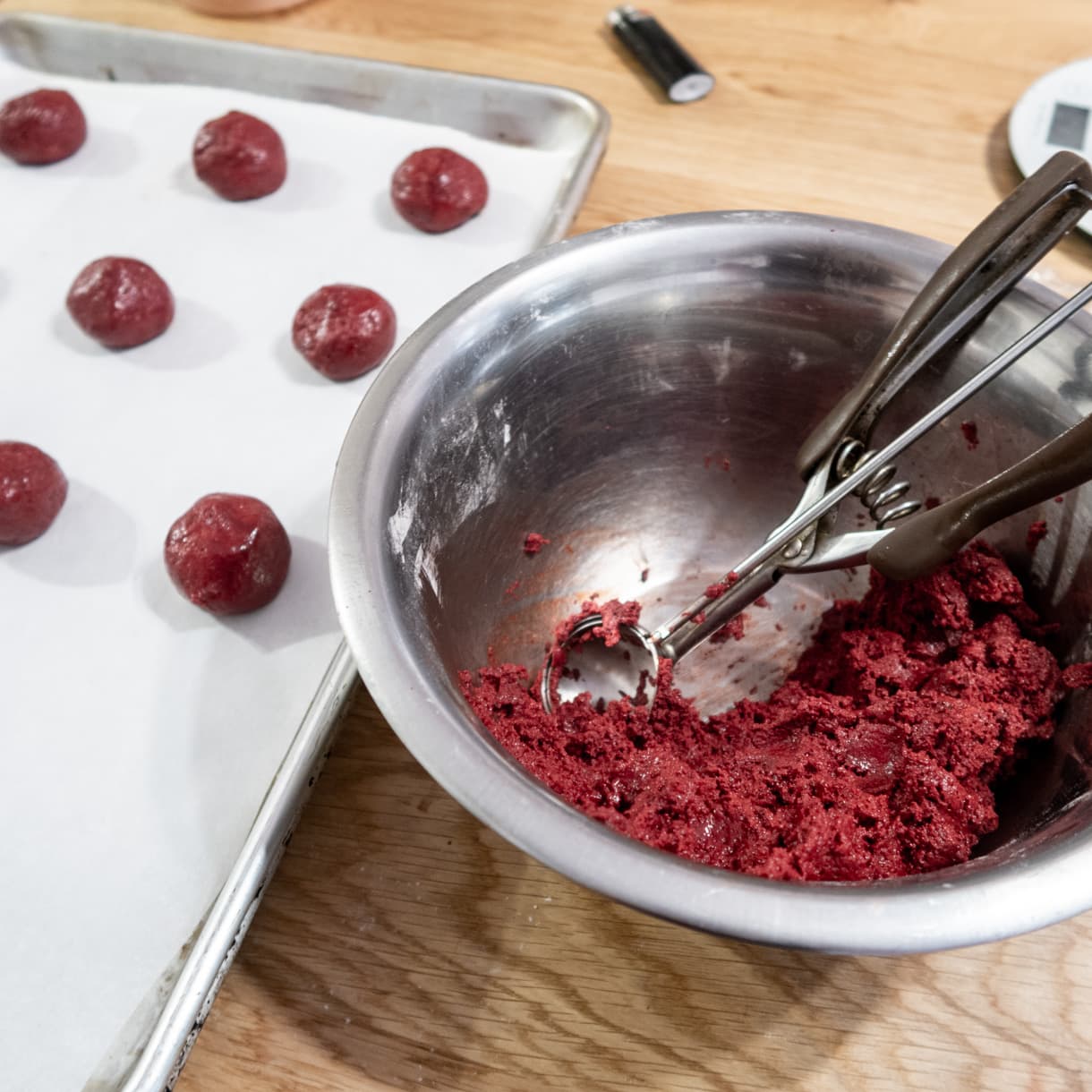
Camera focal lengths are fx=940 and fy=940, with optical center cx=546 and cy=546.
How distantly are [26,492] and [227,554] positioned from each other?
0.26 meters

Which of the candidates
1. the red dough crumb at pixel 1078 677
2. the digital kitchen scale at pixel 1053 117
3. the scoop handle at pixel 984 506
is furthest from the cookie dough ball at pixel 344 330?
the digital kitchen scale at pixel 1053 117

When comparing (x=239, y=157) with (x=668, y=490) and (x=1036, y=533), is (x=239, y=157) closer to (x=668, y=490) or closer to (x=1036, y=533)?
(x=668, y=490)

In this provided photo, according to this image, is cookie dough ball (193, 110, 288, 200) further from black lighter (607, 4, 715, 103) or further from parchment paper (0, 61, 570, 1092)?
black lighter (607, 4, 715, 103)

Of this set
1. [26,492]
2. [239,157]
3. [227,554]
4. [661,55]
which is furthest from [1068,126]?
[26,492]

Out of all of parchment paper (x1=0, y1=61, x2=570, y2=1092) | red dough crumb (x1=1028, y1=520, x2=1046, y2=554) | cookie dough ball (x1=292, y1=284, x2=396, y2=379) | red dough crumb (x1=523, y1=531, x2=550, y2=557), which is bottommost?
parchment paper (x1=0, y1=61, x2=570, y2=1092)

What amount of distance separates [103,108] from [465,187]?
2.08ft

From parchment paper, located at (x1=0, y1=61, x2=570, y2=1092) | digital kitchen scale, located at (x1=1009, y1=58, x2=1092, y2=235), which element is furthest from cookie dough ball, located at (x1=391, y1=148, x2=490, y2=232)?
digital kitchen scale, located at (x1=1009, y1=58, x2=1092, y2=235)

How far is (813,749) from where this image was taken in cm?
72

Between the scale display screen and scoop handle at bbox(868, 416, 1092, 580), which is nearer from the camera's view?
scoop handle at bbox(868, 416, 1092, 580)

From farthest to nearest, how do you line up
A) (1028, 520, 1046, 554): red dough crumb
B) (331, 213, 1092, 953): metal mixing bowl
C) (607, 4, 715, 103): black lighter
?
(607, 4, 715, 103): black lighter < (1028, 520, 1046, 554): red dough crumb < (331, 213, 1092, 953): metal mixing bowl

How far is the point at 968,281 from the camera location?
74cm

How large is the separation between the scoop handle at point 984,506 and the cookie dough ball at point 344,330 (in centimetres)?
68

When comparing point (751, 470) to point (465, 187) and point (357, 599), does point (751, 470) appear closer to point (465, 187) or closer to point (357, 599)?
point (357, 599)

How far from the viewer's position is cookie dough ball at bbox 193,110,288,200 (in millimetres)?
1291
